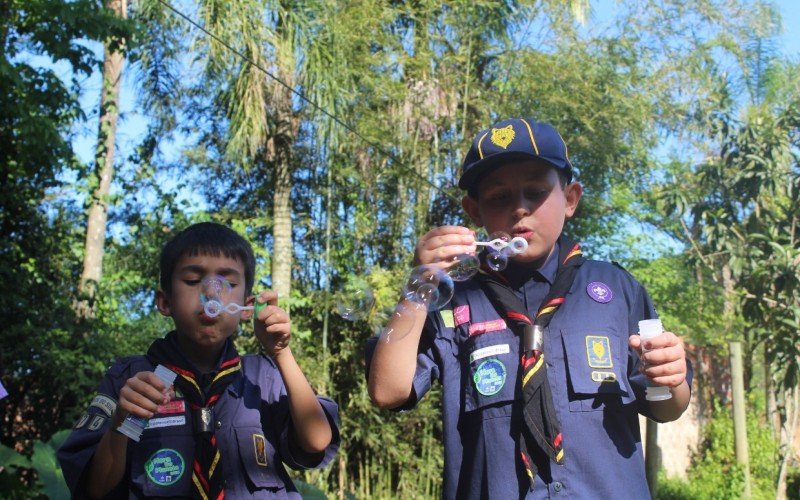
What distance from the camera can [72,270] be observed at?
8586mm

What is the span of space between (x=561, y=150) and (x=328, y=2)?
236 inches

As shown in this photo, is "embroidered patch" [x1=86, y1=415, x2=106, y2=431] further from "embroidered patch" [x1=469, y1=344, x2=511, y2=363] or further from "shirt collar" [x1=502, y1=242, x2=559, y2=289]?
"shirt collar" [x1=502, y1=242, x2=559, y2=289]

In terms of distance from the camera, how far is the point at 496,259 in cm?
209

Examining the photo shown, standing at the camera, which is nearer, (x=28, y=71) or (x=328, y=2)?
(x=28, y=71)

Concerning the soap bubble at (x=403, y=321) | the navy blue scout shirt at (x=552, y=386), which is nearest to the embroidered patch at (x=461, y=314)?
the navy blue scout shirt at (x=552, y=386)

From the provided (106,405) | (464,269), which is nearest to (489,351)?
(464,269)

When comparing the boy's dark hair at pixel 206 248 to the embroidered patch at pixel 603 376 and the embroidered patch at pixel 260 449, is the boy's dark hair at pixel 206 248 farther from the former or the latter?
the embroidered patch at pixel 603 376

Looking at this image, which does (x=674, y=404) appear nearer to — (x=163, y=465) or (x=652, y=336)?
(x=652, y=336)

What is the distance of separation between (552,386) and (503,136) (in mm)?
602

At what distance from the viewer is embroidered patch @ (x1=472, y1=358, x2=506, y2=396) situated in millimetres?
1969

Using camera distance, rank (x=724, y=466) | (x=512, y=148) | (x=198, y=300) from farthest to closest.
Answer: (x=724, y=466), (x=198, y=300), (x=512, y=148)

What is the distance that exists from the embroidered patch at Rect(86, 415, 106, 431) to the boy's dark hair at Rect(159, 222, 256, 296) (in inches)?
15.7

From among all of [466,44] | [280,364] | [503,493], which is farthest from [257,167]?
[503,493]

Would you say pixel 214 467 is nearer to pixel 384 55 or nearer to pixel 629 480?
pixel 629 480
